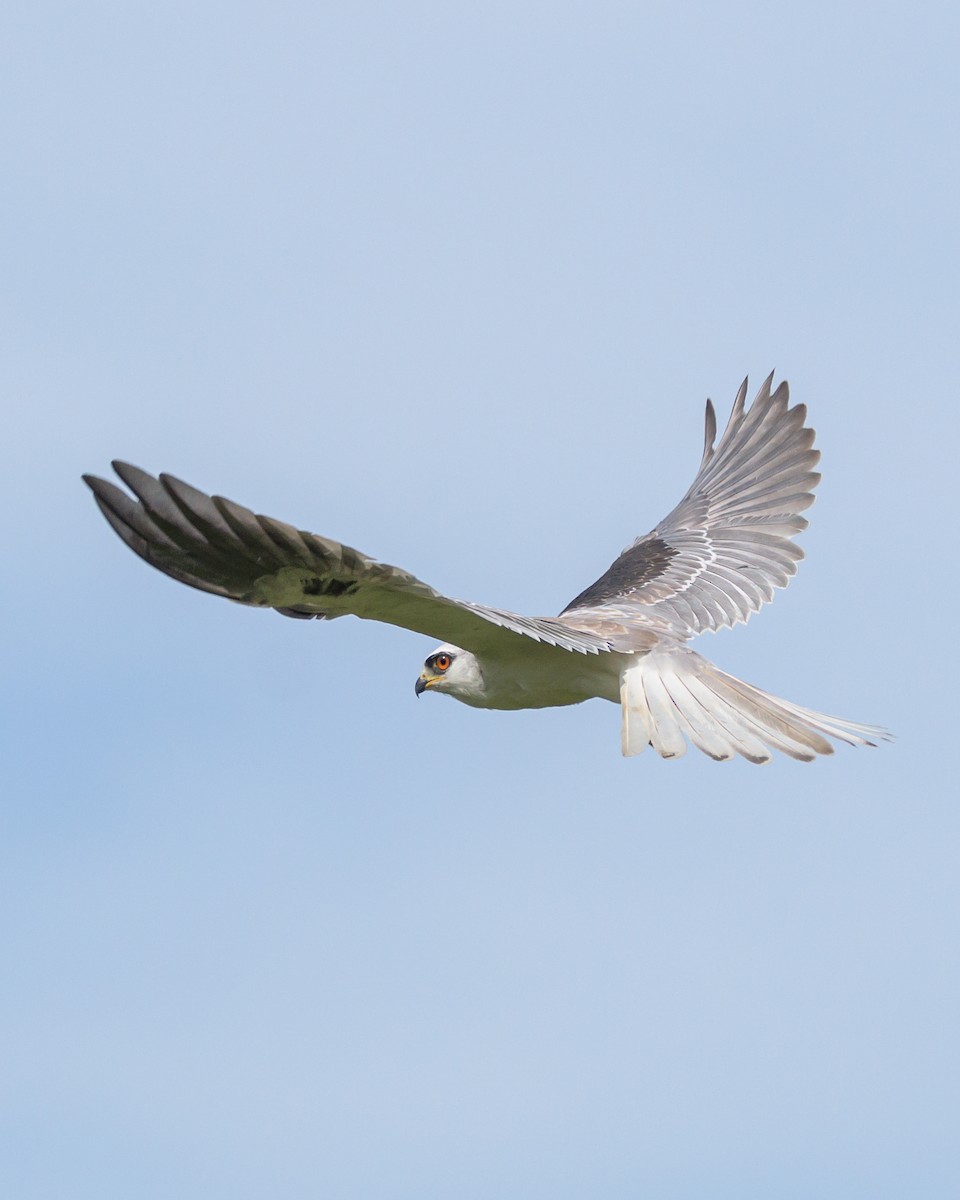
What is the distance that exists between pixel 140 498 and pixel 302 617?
4.70 feet

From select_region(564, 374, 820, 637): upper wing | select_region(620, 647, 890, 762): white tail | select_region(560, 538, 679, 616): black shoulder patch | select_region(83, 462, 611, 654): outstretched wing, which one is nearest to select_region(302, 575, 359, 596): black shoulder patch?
select_region(83, 462, 611, 654): outstretched wing

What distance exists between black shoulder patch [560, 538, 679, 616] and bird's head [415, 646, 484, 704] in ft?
5.56

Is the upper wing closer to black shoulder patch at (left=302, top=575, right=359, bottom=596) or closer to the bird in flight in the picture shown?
the bird in flight

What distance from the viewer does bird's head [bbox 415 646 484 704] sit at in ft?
29.6

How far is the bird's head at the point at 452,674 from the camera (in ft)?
29.6

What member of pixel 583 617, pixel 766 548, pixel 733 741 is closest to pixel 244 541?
pixel 733 741

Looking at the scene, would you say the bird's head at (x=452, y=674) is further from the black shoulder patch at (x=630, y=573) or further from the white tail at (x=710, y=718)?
the black shoulder patch at (x=630, y=573)

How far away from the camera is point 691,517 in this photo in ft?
40.7

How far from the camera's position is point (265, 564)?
23.9 feet

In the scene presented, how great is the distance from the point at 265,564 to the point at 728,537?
5.13 meters

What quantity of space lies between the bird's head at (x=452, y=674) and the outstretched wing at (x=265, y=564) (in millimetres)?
829

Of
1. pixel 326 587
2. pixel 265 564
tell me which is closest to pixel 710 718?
pixel 326 587

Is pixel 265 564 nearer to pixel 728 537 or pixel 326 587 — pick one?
pixel 326 587

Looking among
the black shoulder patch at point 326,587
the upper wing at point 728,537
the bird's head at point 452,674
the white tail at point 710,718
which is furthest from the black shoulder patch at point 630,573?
the black shoulder patch at point 326,587
